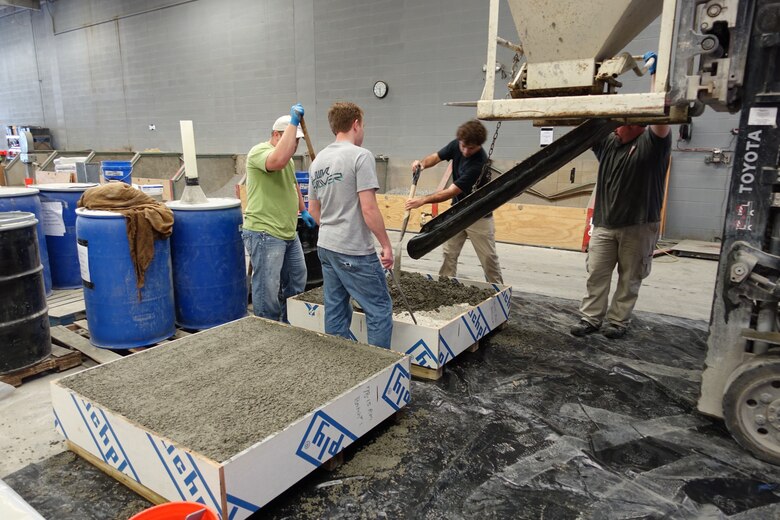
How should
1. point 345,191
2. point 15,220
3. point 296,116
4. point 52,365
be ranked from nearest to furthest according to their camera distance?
point 345,191 < point 15,220 < point 52,365 < point 296,116

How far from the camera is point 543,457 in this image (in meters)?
2.56

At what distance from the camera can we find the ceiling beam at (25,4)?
627 inches

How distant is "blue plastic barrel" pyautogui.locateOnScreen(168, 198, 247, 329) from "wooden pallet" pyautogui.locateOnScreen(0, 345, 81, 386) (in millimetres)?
792

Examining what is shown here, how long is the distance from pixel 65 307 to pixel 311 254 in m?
2.13

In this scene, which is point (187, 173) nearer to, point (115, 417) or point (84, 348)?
point (84, 348)

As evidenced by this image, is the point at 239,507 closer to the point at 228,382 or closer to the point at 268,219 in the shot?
the point at 228,382

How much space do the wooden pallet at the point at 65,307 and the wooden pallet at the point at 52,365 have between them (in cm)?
54

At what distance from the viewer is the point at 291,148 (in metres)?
3.48

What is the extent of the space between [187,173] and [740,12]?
3763 mm

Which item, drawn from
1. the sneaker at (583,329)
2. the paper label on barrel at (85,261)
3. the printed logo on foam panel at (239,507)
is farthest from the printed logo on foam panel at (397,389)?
the paper label on barrel at (85,261)

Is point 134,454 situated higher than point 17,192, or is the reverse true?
point 17,192

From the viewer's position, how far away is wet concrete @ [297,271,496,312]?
4.00m

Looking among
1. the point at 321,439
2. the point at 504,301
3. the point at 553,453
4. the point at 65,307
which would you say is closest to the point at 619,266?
the point at 504,301

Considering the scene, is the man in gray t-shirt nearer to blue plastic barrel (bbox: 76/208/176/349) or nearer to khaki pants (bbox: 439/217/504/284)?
blue plastic barrel (bbox: 76/208/176/349)
